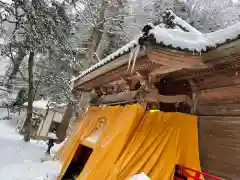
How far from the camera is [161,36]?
3.42 meters

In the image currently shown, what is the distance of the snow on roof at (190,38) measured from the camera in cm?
326

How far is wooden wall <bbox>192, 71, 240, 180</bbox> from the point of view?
12.6ft

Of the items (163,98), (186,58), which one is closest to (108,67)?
(163,98)

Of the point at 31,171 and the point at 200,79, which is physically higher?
the point at 200,79

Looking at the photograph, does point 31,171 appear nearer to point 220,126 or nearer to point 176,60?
point 220,126

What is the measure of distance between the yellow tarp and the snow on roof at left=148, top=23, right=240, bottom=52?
1448 mm

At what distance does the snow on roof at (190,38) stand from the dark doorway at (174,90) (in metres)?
1.36

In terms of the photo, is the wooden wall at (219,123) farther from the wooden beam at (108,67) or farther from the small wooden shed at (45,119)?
the small wooden shed at (45,119)

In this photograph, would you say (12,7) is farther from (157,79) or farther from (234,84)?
(234,84)

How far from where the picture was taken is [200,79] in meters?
4.48

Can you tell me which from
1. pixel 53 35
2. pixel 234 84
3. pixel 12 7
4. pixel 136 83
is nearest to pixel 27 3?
pixel 12 7

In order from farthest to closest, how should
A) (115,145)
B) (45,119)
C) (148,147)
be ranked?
1. (45,119)
2. (115,145)
3. (148,147)

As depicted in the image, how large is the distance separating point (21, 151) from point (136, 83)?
9.01m

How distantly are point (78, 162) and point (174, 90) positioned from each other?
643cm
